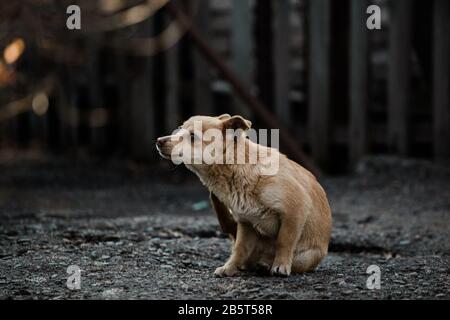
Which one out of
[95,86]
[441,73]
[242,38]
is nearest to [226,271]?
[441,73]

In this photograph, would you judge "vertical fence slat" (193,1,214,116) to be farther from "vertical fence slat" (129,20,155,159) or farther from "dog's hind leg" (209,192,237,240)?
"dog's hind leg" (209,192,237,240)

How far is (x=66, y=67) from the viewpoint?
13.7 m

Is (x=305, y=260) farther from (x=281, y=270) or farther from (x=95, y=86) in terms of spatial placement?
(x=95, y=86)

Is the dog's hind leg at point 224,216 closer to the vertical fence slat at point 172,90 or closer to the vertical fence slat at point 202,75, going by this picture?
the vertical fence slat at point 202,75

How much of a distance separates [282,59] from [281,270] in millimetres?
5448

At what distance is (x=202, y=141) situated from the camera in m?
4.74

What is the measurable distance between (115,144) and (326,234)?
827 centimetres

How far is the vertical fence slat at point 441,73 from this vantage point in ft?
28.3

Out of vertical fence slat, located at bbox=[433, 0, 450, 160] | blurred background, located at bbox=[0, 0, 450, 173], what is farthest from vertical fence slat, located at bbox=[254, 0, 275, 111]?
vertical fence slat, located at bbox=[433, 0, 450, 160]

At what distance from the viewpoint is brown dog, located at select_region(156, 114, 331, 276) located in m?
4.68

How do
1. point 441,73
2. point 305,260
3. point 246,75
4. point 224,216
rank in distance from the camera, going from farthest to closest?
point 246,75 < point 441,73 < point 224,216 < point 305,260

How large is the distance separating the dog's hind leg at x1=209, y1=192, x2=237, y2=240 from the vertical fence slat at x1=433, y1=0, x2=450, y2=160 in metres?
4.20
